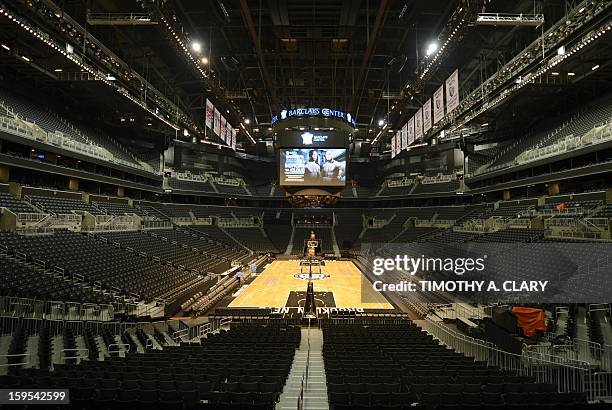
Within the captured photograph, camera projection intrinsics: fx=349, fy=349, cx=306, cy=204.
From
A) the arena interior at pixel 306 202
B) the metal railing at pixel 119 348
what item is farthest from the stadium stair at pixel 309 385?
the metal railing at pixel 119 348

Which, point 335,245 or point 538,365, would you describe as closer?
point 538,365

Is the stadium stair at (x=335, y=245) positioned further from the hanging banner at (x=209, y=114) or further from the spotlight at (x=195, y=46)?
the spotlight at (x=195, y=46)

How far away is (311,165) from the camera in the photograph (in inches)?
955

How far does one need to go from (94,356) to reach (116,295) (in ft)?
22.1

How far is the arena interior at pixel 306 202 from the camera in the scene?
22.9 ft

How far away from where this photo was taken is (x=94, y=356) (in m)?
9.06

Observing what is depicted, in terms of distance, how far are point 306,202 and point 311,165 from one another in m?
6.18

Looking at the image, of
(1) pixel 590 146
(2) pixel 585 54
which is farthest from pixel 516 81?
(1) pixel 590 146

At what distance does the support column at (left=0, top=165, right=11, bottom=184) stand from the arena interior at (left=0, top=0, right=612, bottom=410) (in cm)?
8

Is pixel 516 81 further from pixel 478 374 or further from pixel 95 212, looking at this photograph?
pixel 95 212

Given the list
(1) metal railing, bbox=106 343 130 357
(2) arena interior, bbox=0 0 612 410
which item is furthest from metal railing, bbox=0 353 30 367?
(1) metal railing, bbox=106 343 130 357

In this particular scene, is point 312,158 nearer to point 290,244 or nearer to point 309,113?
point 309,113

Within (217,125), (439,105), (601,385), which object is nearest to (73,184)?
(217,125)

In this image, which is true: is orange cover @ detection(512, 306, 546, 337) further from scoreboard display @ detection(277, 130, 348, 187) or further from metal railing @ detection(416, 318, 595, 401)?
scoreboard display @ detection(277, 130, 348, 187)
